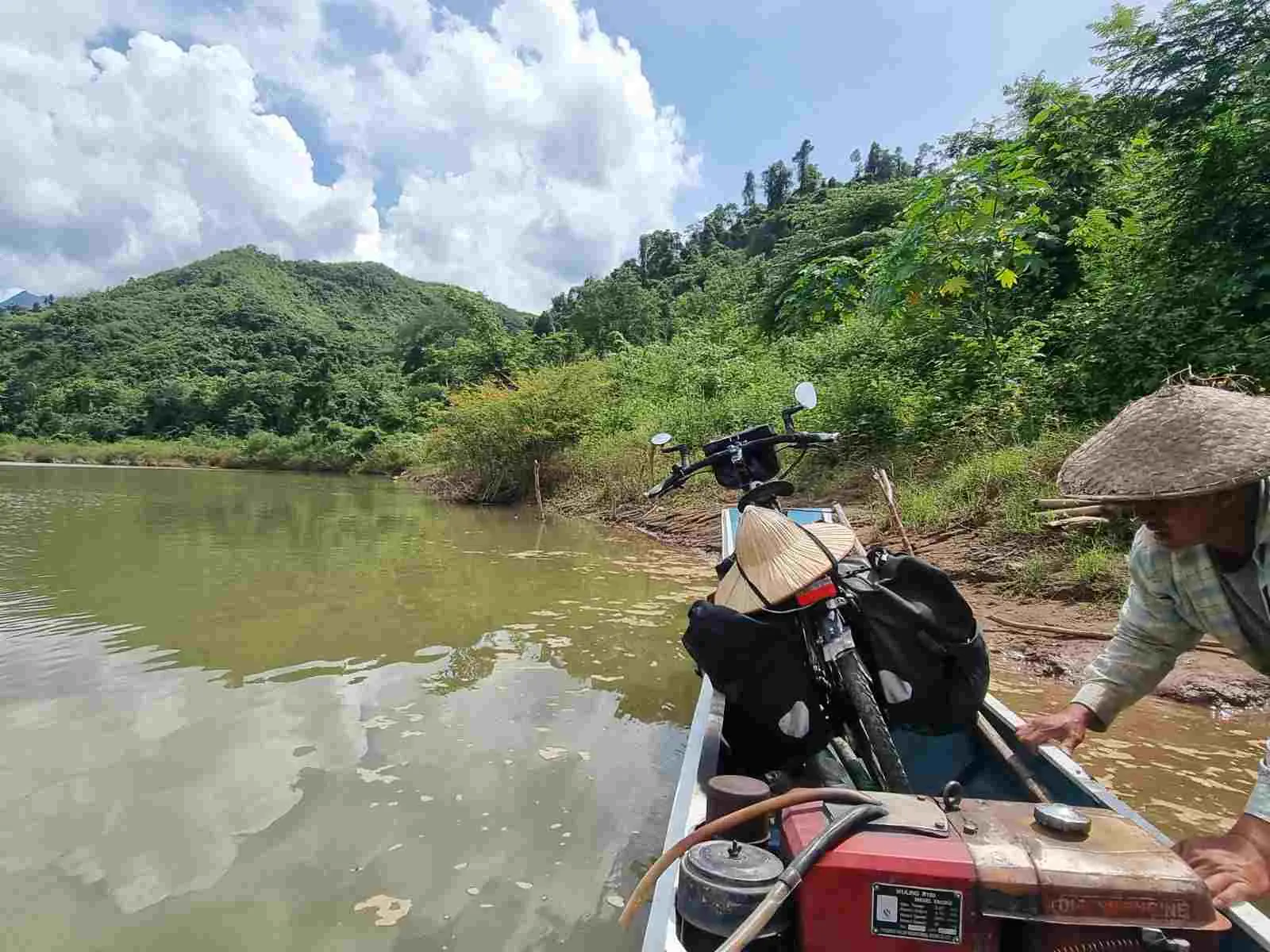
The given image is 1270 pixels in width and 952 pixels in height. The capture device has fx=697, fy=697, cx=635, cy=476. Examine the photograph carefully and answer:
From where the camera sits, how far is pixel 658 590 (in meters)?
7.39

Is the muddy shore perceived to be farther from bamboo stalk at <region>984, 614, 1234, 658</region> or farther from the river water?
the river water

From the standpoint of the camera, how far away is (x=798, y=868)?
1231 millimetres

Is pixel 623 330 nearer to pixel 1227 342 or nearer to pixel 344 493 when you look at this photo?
pixel 344 493

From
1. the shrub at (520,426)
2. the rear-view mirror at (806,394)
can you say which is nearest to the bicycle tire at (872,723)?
the rear-view mirror at (806,394)

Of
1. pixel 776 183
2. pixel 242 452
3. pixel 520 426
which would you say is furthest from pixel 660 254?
pixel 520 426

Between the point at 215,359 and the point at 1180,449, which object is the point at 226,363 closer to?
the point at 215,359

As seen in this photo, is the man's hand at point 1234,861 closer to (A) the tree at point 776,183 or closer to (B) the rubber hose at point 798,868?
(B) the rubber hose at point 798,868

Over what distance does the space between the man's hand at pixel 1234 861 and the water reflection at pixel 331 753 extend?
1.69 meters

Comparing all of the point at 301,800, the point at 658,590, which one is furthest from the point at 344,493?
the point at 301,800

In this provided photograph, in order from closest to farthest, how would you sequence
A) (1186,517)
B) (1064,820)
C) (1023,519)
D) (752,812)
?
(1064,820), (752,812), (1186,517), (1023,519)

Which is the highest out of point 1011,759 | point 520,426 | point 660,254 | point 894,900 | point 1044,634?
point 660,254

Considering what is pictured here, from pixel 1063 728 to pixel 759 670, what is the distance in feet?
2.76

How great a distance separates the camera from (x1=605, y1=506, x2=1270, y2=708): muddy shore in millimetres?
4090

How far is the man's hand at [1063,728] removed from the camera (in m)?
1.93
